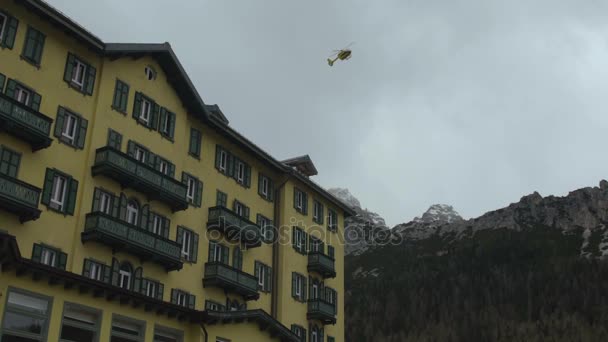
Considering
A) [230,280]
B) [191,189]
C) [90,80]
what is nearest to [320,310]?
[230,280]

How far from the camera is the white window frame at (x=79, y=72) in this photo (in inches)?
1495

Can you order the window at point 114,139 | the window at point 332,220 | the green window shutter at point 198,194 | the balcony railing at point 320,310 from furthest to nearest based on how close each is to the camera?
the window at point 332,220, the balcony railing at point 320,310, the green window shutter at point 198,194, the window at point 114,139

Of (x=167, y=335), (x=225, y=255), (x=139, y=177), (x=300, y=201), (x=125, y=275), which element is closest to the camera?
(x=167, y=335)

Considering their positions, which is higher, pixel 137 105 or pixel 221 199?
pixel 137 105

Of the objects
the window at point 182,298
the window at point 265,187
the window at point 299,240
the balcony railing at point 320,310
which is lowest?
the window at point 182,298

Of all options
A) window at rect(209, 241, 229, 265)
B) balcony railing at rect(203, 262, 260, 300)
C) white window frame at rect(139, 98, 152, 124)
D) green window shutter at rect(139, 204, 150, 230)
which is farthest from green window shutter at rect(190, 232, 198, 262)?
white window frame at rect(139, 98, 152, 124)

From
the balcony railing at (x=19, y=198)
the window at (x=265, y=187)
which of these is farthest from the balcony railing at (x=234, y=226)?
the balcony railing at (x=19, y=198)

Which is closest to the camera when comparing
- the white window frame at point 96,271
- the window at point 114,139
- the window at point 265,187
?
the white window frame at point 96,271

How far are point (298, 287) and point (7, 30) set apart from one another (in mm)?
29912

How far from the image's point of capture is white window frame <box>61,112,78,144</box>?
36.8 meters

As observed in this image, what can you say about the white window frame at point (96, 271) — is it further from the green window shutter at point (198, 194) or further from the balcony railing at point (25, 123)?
the green window shutter at point (198, 194)

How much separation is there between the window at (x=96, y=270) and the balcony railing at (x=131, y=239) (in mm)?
1181

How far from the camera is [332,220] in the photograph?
206ft

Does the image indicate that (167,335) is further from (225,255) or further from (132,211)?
(225,255)
